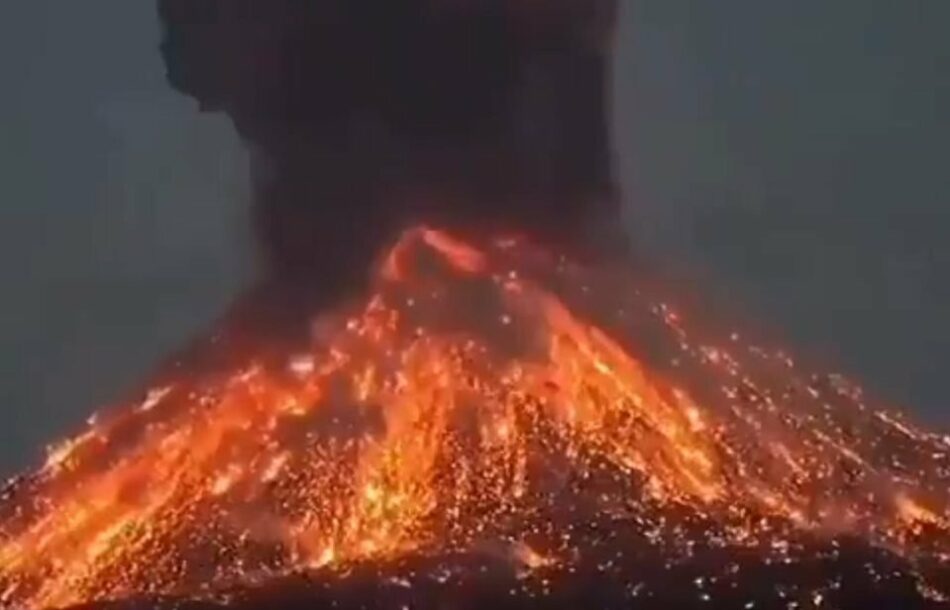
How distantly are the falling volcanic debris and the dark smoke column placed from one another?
43mm

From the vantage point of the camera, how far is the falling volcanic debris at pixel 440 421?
24078 millimetres

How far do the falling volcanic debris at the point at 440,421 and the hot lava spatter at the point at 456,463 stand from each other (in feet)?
0.19

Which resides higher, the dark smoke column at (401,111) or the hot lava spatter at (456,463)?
the dark smoke column at (401,111)

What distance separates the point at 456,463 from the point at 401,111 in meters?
7.30

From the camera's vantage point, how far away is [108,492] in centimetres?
3148

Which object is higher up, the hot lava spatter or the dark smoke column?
the dark smoke column

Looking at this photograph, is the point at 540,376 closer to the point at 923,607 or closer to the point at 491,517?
the point at 491,517

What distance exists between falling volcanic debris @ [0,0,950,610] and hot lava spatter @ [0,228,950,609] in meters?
0.06

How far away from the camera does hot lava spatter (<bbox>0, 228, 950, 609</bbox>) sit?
2570 cm

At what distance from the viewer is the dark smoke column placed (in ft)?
113

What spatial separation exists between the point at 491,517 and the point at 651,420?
4720 millimetres

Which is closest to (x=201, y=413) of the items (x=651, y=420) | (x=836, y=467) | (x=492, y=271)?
(x=492, y=271)

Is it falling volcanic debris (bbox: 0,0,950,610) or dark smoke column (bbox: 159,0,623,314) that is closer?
falling volcanic debris (bbox: 0,0,950,610)


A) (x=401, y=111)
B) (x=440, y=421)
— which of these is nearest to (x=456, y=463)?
(x=440, y=421)
